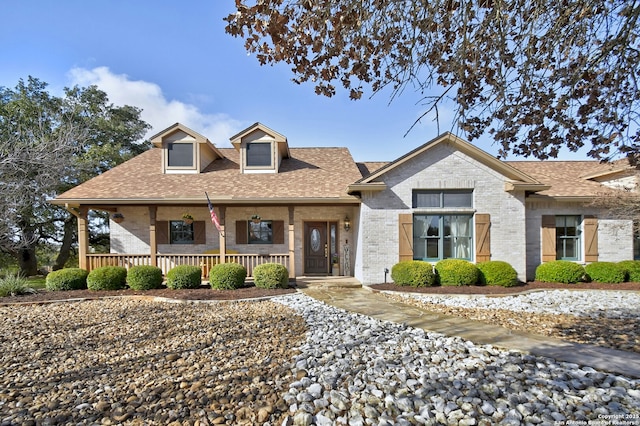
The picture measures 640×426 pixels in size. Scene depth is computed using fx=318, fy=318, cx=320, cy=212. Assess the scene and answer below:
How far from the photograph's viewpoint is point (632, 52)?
13.8ft

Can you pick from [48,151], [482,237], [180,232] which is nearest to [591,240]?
[482,237]

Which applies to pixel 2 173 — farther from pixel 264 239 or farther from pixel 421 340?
pixel 421 340

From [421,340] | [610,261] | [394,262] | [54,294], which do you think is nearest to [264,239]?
[394,262]

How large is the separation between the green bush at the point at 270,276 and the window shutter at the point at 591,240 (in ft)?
35.5

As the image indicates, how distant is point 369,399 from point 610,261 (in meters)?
13.0

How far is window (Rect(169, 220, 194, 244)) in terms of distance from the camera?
1271 centimetres

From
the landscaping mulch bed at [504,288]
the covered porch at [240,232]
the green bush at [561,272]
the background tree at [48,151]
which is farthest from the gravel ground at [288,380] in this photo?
the background tree at [48,151]

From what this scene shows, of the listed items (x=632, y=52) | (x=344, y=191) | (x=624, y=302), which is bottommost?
(x=624, y=302)

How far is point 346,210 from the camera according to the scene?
12820 millimetres

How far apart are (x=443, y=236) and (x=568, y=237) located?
4995 mm

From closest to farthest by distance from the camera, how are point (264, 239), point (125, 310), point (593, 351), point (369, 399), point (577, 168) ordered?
point (369, 399) → point (593, 351) → point (125, 310) → point (264, 239) → point (577, 168)

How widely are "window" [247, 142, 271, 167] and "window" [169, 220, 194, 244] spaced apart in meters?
3.59

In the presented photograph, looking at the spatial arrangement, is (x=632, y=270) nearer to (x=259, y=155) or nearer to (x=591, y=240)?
(x=591, y=240)

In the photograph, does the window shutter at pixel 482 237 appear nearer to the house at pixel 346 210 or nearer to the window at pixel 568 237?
the house at pixel 346 210
